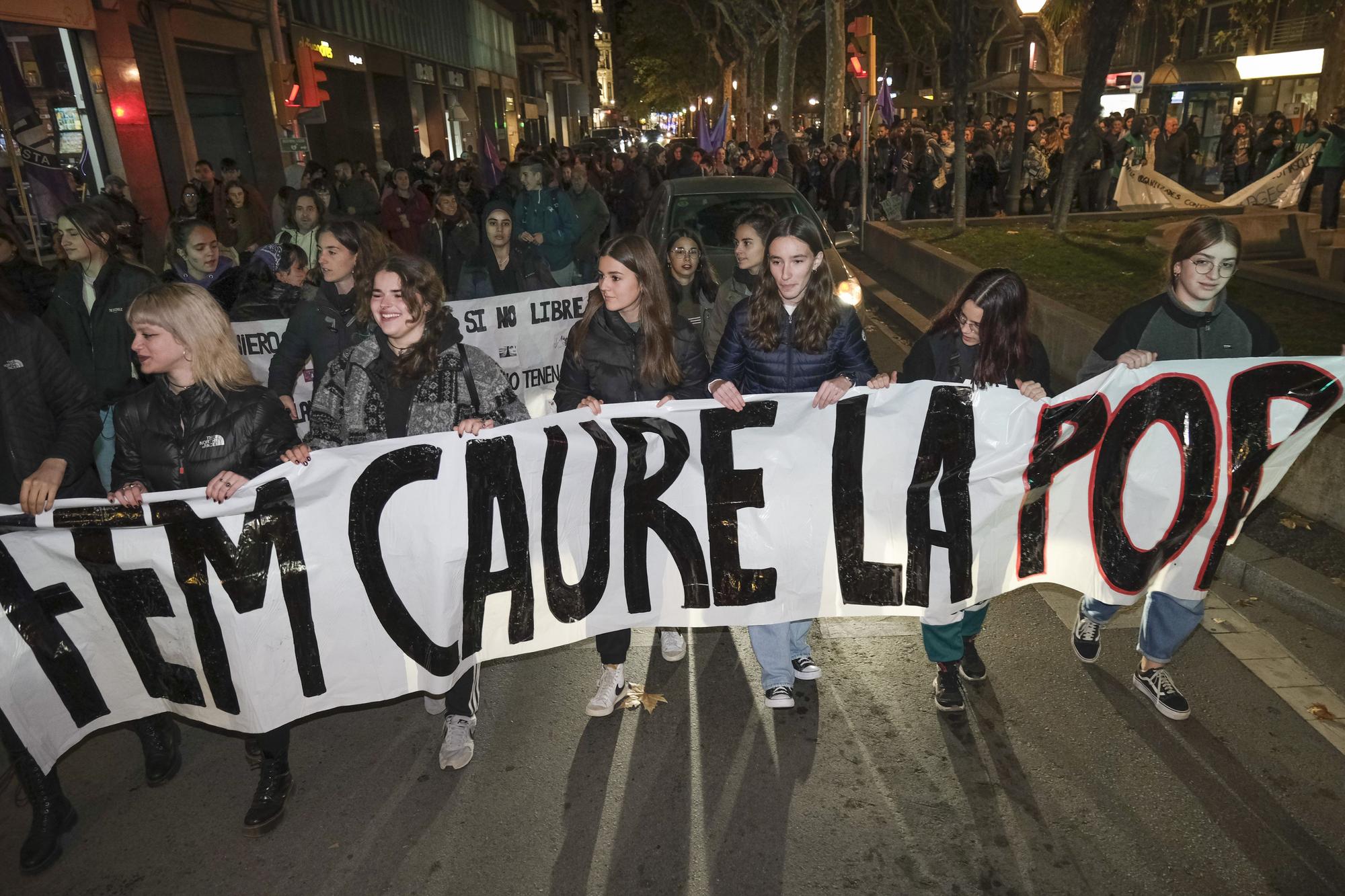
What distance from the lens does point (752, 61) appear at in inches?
1563

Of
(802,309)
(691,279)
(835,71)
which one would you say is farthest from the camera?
(835,71)

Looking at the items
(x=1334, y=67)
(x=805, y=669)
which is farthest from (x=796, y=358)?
(x=1334, y=67)

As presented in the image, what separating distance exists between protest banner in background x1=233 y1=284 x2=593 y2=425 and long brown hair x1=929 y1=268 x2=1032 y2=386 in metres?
3.15

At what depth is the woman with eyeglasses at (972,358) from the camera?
3.36 metres

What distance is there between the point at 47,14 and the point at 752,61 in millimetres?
31994

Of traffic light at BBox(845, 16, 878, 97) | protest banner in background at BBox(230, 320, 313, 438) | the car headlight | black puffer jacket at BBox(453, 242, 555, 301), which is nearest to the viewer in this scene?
protest banner in background at BBox(230, 320, 313, 438)

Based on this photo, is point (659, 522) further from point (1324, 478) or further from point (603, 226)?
point (603, 226)

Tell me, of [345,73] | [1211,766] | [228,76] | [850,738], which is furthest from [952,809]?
[345,73]

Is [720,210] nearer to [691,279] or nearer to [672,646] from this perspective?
[691,279]

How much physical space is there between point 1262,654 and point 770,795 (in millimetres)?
2326

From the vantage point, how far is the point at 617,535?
11.5 ft

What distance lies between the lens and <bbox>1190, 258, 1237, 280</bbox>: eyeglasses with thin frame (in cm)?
333

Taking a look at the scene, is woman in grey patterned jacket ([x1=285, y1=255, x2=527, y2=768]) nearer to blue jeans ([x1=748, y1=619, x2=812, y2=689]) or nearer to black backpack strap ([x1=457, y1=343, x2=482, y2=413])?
black backpack strap ([x1=457, y1=343, x2=482, y2=413])

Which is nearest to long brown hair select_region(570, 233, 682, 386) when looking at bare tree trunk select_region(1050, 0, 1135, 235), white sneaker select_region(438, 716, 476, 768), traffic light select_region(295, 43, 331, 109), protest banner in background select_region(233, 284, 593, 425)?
white sneaker select_region(438, 716, 476, 768)
